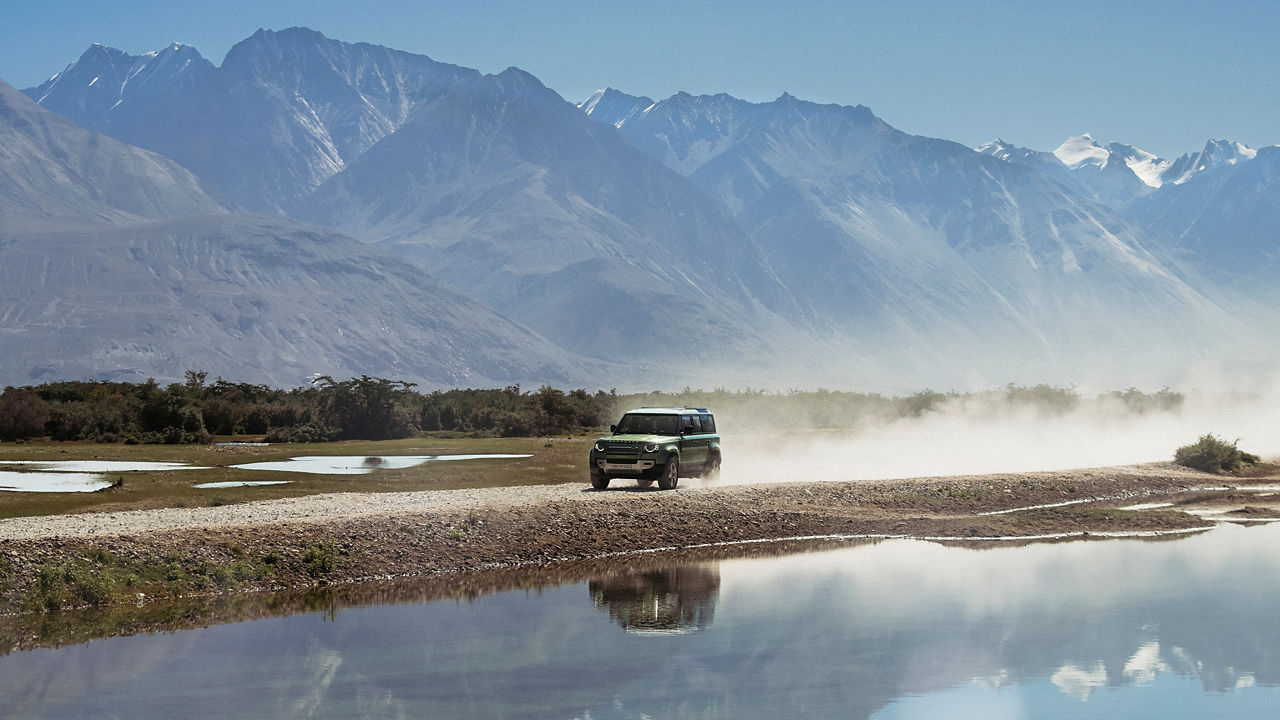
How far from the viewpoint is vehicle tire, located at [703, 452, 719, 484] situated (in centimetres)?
4391

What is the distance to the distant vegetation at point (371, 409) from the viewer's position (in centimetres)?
6625

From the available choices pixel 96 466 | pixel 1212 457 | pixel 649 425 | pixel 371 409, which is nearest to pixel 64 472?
pixel 96 466

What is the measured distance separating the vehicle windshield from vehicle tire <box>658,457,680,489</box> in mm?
948

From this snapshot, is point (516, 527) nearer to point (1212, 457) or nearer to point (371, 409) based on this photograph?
point (1212, 457)

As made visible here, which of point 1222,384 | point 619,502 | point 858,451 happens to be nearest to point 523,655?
point 619,502

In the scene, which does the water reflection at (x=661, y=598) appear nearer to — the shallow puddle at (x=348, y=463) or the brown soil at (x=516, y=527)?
the brown soil at (x=516, y=527)

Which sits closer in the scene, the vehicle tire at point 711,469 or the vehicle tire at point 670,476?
the vehicle tire at point 670,476

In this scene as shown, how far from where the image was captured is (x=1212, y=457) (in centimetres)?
6150

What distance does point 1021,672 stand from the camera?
21594mm

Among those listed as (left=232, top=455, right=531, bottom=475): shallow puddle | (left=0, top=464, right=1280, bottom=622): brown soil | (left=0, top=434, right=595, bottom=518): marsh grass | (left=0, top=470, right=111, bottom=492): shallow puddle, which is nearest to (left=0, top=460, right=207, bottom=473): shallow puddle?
(left=0, top=434, right=595, bottom=518): marsh grass

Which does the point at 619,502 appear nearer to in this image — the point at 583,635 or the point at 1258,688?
the point at 583,635

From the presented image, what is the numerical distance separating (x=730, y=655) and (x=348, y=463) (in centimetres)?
3437

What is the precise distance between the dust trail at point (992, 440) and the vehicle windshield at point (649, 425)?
7399 millimetres

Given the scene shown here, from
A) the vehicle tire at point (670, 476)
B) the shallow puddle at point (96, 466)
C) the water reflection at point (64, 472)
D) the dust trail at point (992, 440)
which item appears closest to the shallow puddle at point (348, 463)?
the shallow puddle at point (96, 466)
